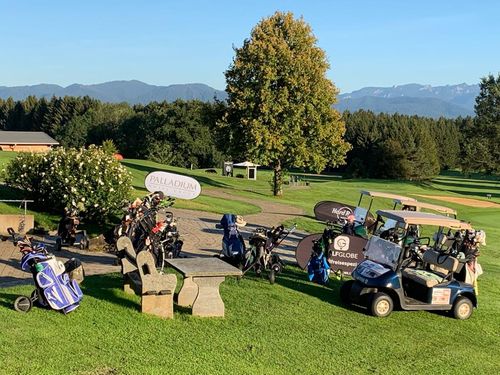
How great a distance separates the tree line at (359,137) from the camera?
204 ft

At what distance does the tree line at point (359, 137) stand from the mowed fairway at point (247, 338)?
5370cm

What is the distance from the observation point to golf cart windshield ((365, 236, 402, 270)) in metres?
10.9

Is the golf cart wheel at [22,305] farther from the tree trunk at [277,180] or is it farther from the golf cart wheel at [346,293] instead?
the tree trunk at [277,180]

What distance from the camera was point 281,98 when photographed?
35156mm

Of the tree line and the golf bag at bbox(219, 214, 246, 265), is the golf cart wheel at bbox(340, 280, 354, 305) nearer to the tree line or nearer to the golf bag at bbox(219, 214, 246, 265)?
the golf bag at bbox(219, 214, 246, 265)

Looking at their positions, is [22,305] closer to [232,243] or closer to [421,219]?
[232,243]

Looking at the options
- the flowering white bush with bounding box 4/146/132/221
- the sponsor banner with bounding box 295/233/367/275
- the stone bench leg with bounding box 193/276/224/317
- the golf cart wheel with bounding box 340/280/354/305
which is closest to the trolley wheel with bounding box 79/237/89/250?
the flowering white bush with bounding box 4/146/132/221

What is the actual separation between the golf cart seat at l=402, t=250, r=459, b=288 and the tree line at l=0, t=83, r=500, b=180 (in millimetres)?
52181

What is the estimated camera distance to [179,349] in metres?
7.76

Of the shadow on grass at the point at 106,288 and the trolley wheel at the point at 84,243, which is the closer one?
the shadow on grass at the point at 106,288

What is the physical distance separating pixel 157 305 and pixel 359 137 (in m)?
77.8

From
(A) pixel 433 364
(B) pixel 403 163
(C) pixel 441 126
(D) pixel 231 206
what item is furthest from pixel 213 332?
(C) pixel 441 126

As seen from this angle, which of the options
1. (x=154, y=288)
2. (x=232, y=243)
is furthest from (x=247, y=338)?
(x=232, y=243)

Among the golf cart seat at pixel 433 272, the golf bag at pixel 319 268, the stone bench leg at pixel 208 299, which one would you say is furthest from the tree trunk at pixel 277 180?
the stone bench leg at pixel 208 299
